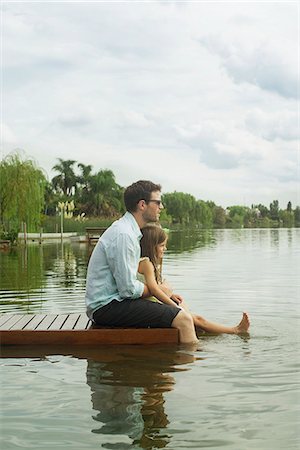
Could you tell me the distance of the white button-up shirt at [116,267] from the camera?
5977 millimetres

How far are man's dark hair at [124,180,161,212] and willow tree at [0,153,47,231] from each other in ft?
101

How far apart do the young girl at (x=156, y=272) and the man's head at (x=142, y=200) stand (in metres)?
0.50

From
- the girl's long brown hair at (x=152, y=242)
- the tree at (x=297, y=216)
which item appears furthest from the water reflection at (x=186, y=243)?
the tree at (x=297, y=216)

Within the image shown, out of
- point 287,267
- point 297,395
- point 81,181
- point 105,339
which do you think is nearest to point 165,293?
point 105,339

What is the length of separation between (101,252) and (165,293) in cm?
102

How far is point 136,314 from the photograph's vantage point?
6.25 meters

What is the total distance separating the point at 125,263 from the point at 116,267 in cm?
9

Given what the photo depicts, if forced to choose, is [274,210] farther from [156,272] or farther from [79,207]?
[156,272]

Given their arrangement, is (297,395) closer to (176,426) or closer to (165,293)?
(176,426)

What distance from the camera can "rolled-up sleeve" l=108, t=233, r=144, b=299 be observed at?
5957 mm

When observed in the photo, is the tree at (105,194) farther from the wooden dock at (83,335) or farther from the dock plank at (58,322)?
the wooden dock at (83,335)

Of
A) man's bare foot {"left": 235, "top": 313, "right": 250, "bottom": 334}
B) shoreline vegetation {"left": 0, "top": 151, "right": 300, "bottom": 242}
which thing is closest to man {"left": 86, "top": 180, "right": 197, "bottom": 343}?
man's bare foot {"left": 235, "top": 313, "right": 250, "bottom": 334}

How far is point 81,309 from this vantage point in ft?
30.6

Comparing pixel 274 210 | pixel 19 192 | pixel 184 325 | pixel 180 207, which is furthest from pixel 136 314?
pixel 274 210
